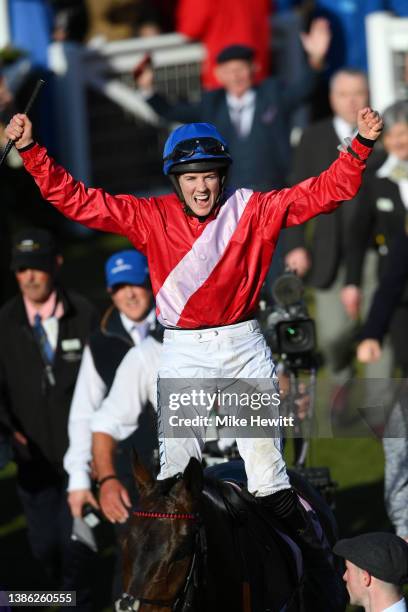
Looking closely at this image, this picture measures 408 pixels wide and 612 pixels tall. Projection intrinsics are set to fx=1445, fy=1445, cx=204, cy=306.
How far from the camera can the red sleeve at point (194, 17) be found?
14344mm

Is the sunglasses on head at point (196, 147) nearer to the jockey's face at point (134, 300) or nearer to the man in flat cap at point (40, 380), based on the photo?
the jockey's face at point (134, 300)

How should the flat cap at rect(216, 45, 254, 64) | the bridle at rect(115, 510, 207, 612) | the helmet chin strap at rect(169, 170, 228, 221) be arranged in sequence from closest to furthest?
the bridle at rect(115, 510, 207, 612), the helmet chin strap at rect(169, 170, 228, 221), the flat cap at rect(216, 45, 254, 64)

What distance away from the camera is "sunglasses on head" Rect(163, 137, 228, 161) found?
5.53 m

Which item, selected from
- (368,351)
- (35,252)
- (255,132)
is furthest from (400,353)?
(35,252)

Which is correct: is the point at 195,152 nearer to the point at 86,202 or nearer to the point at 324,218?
the point at 86,202

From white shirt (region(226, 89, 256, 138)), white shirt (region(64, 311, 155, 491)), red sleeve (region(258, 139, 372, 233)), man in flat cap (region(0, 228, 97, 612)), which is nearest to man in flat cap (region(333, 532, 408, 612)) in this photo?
red sleeve (region(258, 139, 372, 233))

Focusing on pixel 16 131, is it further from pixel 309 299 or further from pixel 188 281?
pixel 309 299

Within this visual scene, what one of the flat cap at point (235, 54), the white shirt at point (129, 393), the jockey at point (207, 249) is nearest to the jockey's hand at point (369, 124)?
the jockey at point (207, 249)

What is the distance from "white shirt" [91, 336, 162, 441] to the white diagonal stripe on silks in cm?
132

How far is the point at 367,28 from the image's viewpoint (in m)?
14.5

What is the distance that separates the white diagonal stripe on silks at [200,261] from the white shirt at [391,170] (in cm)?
382

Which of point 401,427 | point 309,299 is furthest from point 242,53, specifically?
point 401,427

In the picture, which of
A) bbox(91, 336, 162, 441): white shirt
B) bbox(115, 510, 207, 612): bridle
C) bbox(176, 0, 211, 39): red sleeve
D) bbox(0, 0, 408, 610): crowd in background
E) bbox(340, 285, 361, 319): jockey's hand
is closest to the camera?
bbox(115, 510, 207, 612): bridle

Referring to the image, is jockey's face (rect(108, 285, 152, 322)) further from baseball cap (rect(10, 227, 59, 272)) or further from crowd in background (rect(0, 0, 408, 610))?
baseball cap (rect(10, 227, 59, 272))
